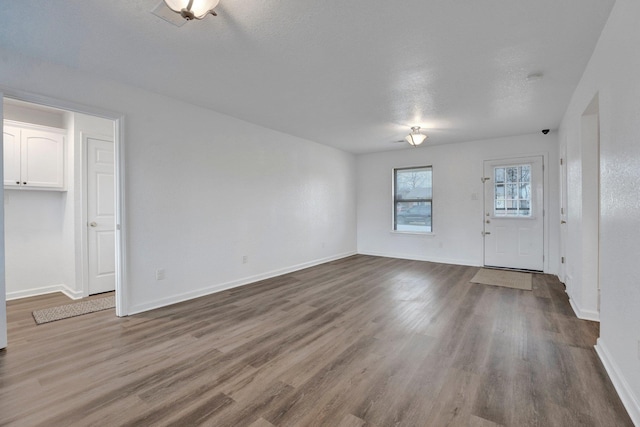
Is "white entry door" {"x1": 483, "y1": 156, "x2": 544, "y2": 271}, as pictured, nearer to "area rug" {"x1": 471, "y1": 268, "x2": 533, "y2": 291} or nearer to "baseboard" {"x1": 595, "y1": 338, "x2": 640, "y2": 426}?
"area rug" {"x1": 471, "y1": 268, "x2": 533, "y2": 291}

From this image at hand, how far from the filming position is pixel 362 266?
5.73 m

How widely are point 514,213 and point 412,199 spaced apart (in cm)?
195

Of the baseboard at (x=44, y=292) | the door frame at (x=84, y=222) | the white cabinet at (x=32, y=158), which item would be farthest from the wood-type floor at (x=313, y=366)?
the white cabinet at (x=32, y=158)

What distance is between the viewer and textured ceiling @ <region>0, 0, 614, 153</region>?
1.96 m

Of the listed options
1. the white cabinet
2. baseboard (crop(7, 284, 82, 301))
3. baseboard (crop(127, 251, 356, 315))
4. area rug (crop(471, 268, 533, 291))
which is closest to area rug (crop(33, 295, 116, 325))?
baseboard (crop(7, 284, 82, 301))

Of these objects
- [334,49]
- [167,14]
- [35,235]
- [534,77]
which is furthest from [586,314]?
[35,235]

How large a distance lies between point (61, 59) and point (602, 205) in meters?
4.59

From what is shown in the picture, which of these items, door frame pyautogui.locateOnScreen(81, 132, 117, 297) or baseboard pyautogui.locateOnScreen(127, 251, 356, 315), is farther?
door frame pyautogui.locateOnScreen(81, 132, 117, 297)

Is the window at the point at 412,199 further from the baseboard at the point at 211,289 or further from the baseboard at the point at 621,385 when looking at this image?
the baseboard at the point at 621,385

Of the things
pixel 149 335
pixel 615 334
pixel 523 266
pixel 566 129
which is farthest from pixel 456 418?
pixel 523 266

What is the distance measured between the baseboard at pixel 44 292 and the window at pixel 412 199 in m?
5.85

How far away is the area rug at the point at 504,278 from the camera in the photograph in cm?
434

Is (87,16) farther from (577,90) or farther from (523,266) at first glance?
(523,266)

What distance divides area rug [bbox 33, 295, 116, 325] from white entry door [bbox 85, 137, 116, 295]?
1.39 ft
